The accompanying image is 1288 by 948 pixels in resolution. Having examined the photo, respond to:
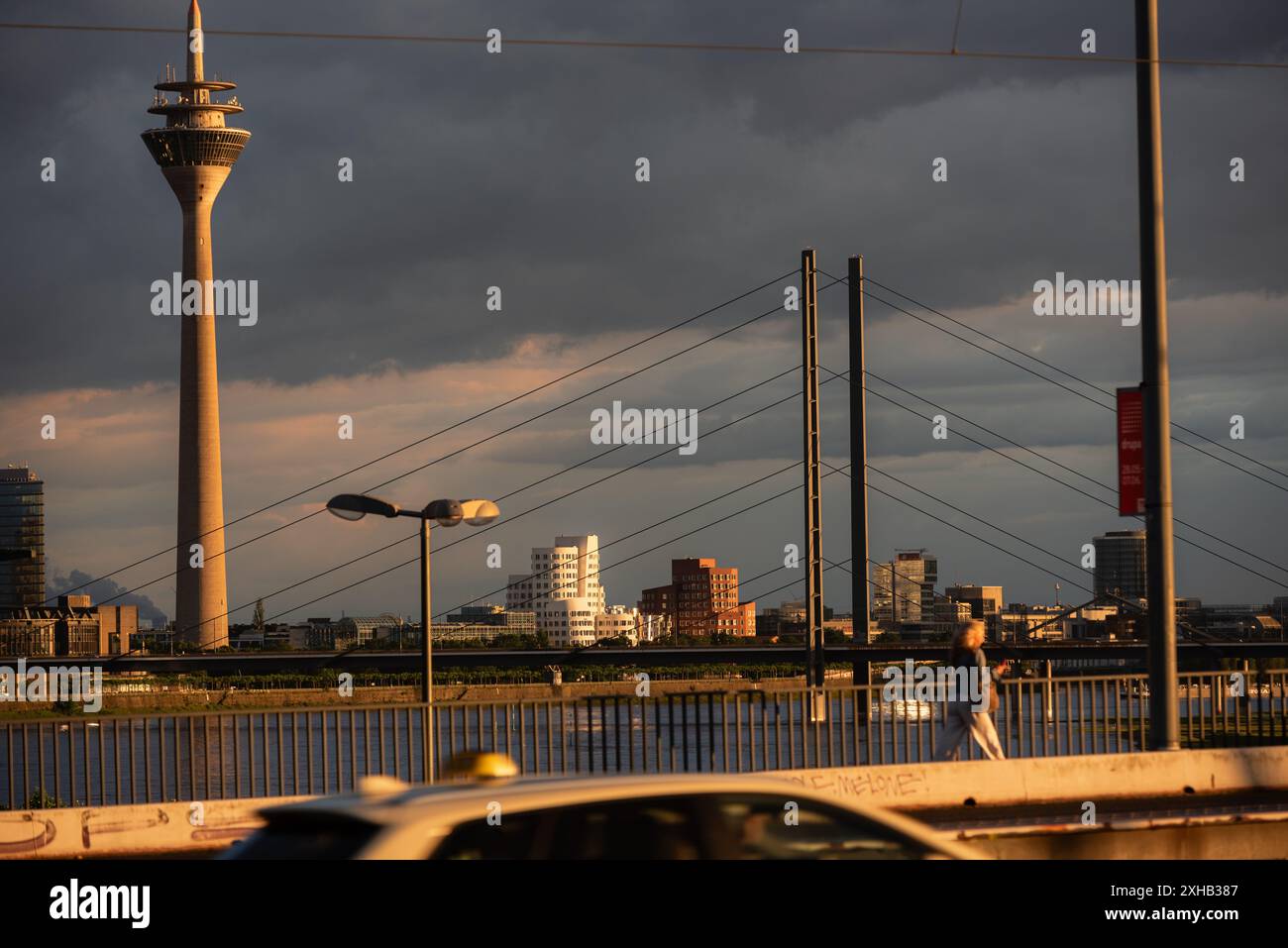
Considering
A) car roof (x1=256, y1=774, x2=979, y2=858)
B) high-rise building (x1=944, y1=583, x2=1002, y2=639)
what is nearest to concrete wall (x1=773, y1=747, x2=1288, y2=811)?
car roof (x1=256, y1=774, x2=979, y2=858)

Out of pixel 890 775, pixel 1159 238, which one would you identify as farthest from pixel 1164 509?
pixel 890 775

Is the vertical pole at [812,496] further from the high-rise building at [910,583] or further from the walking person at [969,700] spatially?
the high-rise building at [910,583]

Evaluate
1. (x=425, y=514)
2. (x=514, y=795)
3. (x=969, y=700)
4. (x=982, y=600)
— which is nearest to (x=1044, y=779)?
(x=969, y=700)

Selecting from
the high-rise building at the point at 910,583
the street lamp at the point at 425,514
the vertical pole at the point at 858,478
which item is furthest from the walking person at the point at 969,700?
the high-rise building at the point at 910,583

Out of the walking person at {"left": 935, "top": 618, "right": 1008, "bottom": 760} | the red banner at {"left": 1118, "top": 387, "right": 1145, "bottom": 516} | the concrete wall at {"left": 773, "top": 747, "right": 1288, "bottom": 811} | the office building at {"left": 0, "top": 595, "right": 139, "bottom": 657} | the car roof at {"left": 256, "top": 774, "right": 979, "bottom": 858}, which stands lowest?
the office building at {"left": 0, "top": 595, "right": 139, "bottom": 657}

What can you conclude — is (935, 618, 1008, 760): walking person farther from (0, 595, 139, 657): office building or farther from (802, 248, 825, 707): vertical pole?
(0, 595, 139, 657): office building
